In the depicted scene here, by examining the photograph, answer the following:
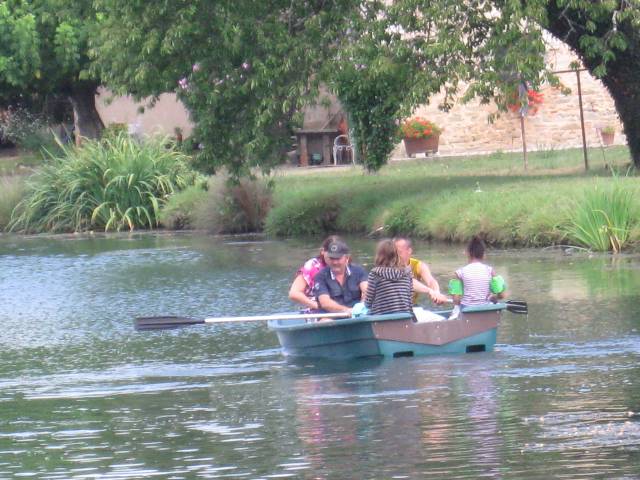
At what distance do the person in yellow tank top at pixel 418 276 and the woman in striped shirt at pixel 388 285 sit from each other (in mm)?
276

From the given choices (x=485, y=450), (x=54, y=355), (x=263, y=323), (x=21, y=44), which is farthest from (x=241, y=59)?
(x=485, y=450)

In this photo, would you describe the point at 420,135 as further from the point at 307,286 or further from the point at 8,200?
the point at 307,286

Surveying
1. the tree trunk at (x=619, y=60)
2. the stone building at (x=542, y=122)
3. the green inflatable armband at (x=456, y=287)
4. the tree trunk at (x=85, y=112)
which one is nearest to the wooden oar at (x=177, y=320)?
the green inflatable armband at (x=456, y=287)

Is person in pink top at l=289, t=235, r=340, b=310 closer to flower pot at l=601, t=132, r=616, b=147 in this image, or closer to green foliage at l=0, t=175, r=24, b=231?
green foliage at l=0, t=175, r=24, b=231

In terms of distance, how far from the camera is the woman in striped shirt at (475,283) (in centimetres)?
1369

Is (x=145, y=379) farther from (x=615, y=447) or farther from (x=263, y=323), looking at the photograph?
(x=615, y=447)

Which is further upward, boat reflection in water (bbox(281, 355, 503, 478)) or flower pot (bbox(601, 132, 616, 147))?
flower pot (bbox(601, 132, 616, 147))

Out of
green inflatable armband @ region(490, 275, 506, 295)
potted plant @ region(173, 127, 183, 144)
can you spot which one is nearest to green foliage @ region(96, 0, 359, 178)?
potted plant @ region(173, 127, 183, 144)

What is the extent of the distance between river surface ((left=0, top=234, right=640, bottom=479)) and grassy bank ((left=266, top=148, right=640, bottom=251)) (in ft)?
7.68

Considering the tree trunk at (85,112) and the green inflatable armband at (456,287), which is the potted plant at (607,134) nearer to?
the tree trunk at (85,112)

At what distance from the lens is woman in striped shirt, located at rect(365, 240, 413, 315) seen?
13.2 metres

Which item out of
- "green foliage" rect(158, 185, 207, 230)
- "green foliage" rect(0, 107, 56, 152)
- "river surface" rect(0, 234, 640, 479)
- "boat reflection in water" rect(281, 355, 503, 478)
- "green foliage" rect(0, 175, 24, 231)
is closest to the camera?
"boat reflection in water" rect(281, 355, 503, 478)

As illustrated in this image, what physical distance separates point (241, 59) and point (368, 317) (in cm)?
1181

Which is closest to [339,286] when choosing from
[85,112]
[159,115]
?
[85,112]
